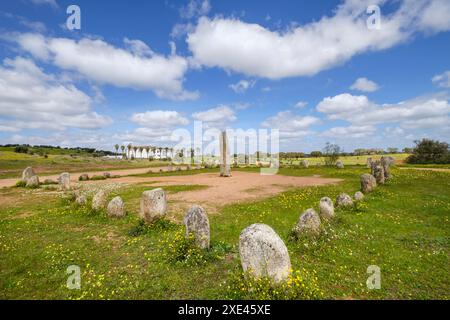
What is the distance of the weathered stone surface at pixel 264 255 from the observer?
6562mm

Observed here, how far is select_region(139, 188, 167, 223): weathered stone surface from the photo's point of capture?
1292cm

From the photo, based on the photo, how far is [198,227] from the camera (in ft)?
31.5

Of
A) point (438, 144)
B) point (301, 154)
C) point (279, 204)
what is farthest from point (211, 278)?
point (301, 154)

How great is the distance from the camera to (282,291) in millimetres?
6113

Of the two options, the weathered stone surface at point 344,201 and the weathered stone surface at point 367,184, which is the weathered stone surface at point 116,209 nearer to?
the weathered stone surface at point 344,201

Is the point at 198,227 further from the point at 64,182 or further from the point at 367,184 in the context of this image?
the point at 64,182

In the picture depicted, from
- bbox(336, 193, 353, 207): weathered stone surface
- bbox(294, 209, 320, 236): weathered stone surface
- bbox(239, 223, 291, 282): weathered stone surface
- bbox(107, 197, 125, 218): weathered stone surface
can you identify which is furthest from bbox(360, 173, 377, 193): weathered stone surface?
bbox(107, 197, 125, 218): weathered stone surface

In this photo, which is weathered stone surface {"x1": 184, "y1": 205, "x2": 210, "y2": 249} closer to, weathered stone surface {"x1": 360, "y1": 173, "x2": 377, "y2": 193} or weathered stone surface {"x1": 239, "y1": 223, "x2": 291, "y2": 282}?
weathered stone surface {"x1": 239, "y1": 223, "x2": 291, "y2": 282}

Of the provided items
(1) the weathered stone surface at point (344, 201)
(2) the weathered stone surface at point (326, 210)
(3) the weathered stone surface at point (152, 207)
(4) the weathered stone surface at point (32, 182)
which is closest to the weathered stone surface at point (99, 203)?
(3) the weathered stone surface at point (152, 207)

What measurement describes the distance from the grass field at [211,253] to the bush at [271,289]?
0.69 feet

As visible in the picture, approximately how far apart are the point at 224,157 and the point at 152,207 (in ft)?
89.1

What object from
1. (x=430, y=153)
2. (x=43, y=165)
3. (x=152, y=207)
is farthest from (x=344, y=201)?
(x=43, y=165)

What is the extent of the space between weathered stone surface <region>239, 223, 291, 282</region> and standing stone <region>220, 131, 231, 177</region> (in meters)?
32.4

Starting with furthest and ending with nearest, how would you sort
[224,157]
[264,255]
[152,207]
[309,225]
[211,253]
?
[224,157]
[152,207]
[309,225]
[211,253]
[264,255]
